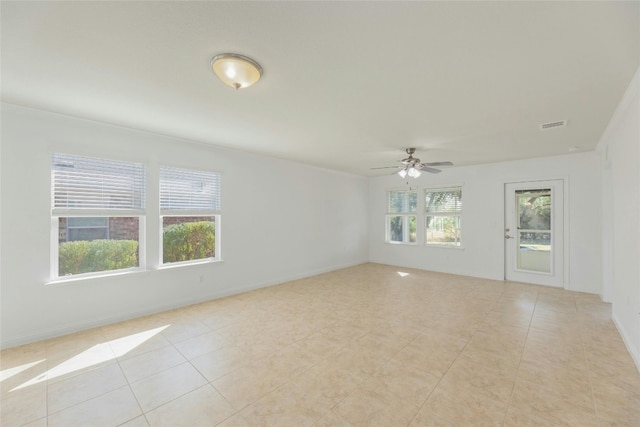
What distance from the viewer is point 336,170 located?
6844 millimetres

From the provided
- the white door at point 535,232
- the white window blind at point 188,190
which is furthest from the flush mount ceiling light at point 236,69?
the white door at point 535,232

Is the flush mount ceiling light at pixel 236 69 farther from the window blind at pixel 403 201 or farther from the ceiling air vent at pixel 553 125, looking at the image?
the window blind at pixel 403 201

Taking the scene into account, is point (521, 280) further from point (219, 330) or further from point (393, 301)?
point (219, 330)

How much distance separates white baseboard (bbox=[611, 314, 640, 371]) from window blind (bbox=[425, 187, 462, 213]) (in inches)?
133

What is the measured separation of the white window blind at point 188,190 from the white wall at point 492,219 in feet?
15.5

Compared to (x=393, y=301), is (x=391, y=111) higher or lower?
higher

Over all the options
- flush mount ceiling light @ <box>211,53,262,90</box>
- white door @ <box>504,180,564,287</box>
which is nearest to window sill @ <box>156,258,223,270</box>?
flush mount ceiling light @ <box>211,53,262,90</box>

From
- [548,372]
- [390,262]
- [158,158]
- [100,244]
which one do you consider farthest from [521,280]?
[100,244]

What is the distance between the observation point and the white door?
5.23 m

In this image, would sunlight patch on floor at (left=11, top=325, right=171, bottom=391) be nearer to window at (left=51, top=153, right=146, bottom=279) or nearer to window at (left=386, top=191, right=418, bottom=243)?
window at (left=51, top=153, right=146, bottom=279)

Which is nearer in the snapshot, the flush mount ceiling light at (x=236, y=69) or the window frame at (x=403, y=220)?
the flush mount ceiling light at (x=236, y=69)

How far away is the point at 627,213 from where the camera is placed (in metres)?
2.81

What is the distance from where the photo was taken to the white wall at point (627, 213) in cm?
249

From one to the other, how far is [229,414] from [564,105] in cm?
411
